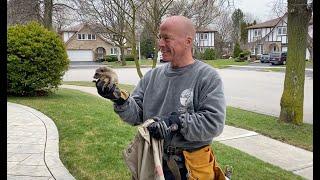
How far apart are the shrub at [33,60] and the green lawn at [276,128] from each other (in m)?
5.87

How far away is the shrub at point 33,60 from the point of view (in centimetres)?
1234

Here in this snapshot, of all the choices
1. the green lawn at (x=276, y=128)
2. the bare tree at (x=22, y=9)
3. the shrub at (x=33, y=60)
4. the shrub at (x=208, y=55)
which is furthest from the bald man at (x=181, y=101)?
the shrub at (x=208, y=55)

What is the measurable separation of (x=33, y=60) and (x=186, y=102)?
10.9 metres

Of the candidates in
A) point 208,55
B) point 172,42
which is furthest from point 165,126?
point 208,55

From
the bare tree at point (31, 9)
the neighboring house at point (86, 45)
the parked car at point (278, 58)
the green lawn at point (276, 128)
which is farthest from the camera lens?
the neighboring house at point (86, 45)

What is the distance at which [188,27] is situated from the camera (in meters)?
2.46

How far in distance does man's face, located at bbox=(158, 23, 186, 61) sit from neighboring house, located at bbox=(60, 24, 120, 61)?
6657 centimetres

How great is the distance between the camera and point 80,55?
6956cm

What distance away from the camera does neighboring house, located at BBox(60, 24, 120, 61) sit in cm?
6844

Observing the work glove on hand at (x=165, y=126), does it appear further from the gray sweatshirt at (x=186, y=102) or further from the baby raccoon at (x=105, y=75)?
the baby raccoon at (x=105, y=75)

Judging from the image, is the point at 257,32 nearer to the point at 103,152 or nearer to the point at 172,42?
the point at 103,152

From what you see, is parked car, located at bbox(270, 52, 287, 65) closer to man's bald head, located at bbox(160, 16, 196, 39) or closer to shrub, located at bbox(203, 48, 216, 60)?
shrub, located at bbox(203, 48, 216, 60)

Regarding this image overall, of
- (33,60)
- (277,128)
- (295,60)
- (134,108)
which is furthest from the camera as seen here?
(33,60)

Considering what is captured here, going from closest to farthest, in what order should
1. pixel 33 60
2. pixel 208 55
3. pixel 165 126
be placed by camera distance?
1. pixel 165 126
2. pixel 33 60
3. pixel 208 55
